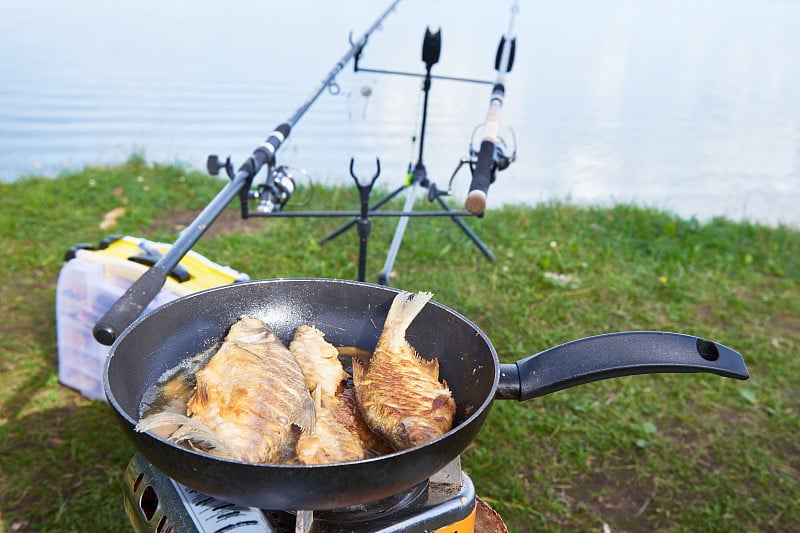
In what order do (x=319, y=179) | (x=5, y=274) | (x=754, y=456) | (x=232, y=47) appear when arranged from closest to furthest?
(x=754, y=456) → (x=5, y=274) → (x=319, y=179) → (x=232, y=47)

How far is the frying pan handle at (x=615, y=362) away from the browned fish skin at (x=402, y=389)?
7.8 inches

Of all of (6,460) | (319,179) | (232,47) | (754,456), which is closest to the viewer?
(6,460)

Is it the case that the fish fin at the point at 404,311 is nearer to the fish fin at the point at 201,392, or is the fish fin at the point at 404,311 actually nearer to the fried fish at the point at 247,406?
the fried fish at the point at 247,406

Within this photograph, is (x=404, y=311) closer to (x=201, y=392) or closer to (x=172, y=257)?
(x=201, y=392)

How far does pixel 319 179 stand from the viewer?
673 cm

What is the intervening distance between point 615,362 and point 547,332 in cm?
270

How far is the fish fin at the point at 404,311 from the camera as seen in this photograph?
1.85m

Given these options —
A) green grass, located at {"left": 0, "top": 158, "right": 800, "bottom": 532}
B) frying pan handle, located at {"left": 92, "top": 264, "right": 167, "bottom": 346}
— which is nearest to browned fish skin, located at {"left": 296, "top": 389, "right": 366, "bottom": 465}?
frying pan handle, located at {"left": 92, "top": 264, "right": 167, "bottom": 346}

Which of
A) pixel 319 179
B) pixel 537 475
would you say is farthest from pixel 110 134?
pixel 537 475

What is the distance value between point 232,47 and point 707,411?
12302mm

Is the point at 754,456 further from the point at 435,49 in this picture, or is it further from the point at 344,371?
the point at 435,49

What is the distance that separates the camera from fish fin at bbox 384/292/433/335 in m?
1.85

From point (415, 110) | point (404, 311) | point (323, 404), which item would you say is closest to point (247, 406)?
point (323, 404)

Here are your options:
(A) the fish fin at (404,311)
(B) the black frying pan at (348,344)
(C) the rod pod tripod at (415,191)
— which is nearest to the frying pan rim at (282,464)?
(B) the black frying pan at (348,344)
